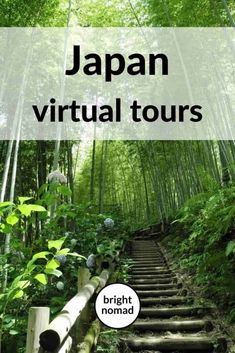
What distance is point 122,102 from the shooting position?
1034 cm

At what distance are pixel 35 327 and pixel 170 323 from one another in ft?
7.05

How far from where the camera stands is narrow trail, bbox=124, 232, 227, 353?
10.1ft

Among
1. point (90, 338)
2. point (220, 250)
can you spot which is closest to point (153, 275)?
point (220, 250)

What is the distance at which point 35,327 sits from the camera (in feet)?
5.30

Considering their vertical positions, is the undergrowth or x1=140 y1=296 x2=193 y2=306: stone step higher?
the undergrowth

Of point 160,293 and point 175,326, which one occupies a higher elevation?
point 160,293

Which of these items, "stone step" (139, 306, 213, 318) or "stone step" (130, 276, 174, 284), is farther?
"stone step" (130, 276, 174, 284)

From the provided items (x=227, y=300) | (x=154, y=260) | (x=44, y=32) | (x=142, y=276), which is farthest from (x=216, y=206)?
(x=44, y=32)

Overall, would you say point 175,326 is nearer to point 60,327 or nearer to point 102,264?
point 102,264

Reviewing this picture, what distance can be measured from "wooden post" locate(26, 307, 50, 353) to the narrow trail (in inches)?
66.0

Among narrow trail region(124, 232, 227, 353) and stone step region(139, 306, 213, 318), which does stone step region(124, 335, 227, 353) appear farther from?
stone step region(139, 306, 213, 318)

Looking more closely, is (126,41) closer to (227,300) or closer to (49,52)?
(49,52)

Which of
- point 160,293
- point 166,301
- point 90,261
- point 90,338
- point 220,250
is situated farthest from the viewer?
point 160,293

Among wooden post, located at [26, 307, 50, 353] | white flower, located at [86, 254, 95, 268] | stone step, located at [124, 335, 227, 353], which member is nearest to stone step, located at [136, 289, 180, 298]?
white flower, located at [86, 254, 95, 268]
